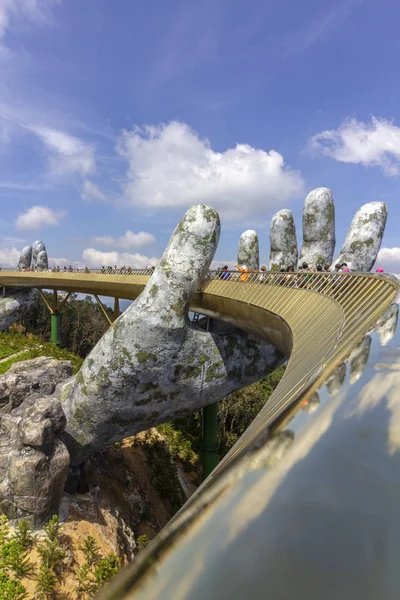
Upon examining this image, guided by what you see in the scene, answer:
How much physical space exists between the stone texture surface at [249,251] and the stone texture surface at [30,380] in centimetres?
957

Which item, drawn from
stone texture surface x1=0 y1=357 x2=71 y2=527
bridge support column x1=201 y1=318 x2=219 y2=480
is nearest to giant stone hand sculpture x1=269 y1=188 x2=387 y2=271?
bridge support column x1=201 y1=318 x2=219 y2=480

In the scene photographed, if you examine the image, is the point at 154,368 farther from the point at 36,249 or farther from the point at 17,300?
the point at 36,249

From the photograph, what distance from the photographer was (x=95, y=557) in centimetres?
961

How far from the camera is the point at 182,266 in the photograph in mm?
→ 12133

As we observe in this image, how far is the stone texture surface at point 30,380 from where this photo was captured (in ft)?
40.8

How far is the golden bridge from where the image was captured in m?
1.29

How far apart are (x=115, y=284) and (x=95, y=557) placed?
1439 centimetres

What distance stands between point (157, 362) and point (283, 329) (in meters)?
4.72

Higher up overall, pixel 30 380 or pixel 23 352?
pixel 30 380

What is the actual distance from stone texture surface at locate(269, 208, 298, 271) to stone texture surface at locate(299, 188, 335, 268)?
49.5 inches

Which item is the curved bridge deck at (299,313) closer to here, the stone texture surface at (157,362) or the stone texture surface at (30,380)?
the stone texture surface at (157,362)

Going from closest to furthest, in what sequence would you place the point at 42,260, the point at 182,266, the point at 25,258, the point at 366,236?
the point at 182,266 < the point at 366,236 < the point at 42,260 < the point at 25,258

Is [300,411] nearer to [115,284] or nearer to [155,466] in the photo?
[155,466]

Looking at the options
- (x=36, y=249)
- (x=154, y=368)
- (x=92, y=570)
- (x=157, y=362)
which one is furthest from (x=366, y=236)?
(x=36, y=249)
